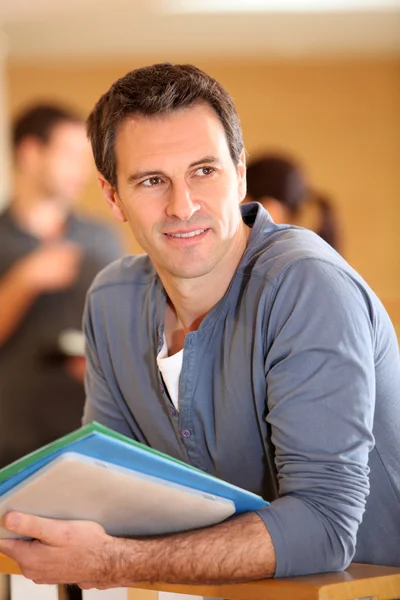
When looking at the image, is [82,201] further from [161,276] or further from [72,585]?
[72,585]

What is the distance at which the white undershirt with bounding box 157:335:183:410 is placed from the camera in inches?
59.7

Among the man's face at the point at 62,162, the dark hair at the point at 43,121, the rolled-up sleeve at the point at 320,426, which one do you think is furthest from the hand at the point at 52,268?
the rolled-up sleeve at the point at 320,426

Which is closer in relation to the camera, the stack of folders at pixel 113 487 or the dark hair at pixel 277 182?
the stack of folders at pixel 113 487

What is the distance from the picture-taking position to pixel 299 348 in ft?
4.23

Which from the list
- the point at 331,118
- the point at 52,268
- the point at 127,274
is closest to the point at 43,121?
the point at 52,268

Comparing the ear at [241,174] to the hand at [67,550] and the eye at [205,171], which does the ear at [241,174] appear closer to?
the eye at [205,171]

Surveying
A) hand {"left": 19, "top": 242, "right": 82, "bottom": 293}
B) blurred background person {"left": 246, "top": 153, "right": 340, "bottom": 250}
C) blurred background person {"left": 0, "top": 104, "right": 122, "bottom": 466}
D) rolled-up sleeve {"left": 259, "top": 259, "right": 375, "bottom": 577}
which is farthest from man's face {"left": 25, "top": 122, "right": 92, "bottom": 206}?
rolled-up sleeve {"left": 259, "top": 259, "right": 375, "bottom": 577}

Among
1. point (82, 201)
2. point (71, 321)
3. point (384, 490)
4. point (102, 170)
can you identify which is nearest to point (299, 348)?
point (384, 490)

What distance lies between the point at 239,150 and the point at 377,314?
368 mm

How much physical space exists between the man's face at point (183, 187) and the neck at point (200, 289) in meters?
0.02

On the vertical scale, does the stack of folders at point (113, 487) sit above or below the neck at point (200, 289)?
below

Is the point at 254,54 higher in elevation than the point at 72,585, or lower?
higher

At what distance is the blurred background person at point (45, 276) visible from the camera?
3.58m

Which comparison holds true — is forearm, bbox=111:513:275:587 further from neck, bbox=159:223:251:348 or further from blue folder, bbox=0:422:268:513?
neck, bbox=159:223:251:348
